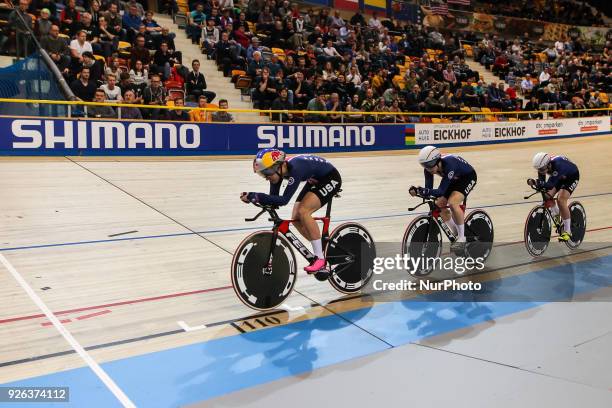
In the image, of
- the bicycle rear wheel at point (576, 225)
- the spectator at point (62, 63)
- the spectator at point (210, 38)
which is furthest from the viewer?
the spectator at point (210, 38)

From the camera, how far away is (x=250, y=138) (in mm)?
13125

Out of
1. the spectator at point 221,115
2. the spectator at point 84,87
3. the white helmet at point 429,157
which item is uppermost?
the spectator at point 84,87

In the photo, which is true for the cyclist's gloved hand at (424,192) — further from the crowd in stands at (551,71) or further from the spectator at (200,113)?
the crowd in stands at (551,71)

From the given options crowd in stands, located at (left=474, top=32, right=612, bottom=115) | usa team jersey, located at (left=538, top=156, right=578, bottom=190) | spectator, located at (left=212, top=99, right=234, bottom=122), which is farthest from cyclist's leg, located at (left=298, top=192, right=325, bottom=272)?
crowd in stands, located at (left=474, top=32, right=612, bottom=115)

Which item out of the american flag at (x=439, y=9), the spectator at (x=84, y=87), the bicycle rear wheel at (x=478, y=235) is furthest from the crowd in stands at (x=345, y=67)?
the bicycle rear wheel at (x=478, y=235)

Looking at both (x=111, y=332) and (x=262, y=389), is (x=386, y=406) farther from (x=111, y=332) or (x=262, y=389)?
(x=111, y=332)

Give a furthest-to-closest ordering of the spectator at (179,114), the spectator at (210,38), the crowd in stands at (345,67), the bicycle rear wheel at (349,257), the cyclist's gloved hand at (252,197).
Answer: the spectator at (210,38) → the crowd in stands at (345,67) → the spectator at (179,114) → the bicycle rear wheel at (349,257) → the cyclist's gloved hand at (252,197)

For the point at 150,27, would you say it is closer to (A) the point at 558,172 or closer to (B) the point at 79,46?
(B) the point at 79,46

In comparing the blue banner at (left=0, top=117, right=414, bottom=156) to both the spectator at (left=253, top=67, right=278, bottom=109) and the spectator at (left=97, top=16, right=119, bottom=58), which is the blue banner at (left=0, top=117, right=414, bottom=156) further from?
the spectator at (left=97, top=16, right=119, bottom=58)

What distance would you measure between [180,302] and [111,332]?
2.41 ft

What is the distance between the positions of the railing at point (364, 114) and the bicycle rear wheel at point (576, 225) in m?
7.59

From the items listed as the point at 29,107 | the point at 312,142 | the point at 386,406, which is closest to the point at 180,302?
the point at 386,406

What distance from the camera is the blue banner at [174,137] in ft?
34.0

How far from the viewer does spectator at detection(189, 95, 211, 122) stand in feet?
40.1
